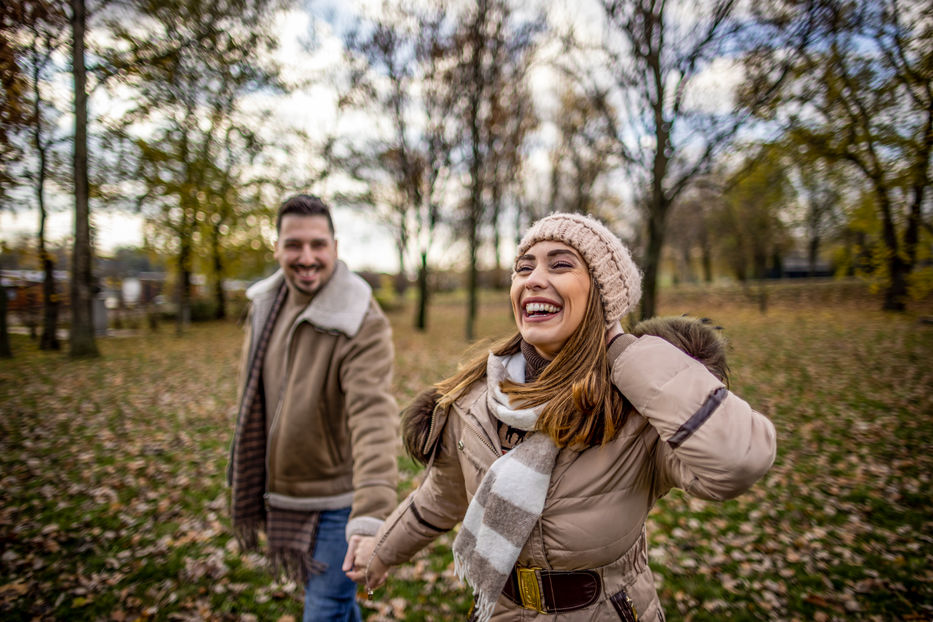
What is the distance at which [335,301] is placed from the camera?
249cm

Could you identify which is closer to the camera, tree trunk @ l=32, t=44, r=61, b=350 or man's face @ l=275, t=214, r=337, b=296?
man's face @ l=275, t=214, r=337, b=296

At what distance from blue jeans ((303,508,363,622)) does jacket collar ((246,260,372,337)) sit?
1.21m

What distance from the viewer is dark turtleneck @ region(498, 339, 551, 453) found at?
1.64 meters

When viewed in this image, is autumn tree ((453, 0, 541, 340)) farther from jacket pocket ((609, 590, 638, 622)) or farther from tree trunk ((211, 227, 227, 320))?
jacket pocket ((609, 590, 638, 622))

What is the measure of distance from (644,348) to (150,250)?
17789 millimetres

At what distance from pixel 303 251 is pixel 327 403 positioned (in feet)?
3.10

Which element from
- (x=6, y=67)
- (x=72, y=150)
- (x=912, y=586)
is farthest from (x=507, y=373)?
(x=72, y=150)

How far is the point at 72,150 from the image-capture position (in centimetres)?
956

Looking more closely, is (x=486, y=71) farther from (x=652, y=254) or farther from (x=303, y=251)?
(x=303, y=251)

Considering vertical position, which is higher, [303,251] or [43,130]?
[43,130]

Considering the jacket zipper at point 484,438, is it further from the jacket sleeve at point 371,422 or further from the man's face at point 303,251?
the man's face at point 303,251

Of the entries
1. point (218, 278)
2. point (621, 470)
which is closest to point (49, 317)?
point (218, 278)

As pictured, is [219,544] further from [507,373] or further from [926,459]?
[926,459]

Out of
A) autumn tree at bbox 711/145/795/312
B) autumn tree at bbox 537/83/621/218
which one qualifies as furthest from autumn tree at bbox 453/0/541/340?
autumn tree at bbox 711/145/795/312
